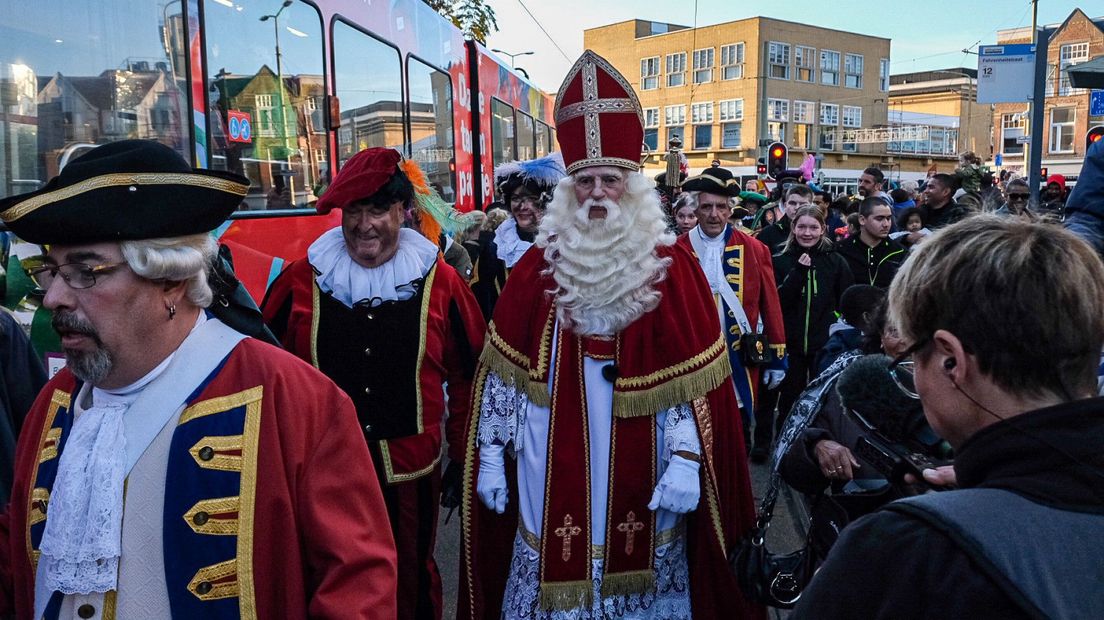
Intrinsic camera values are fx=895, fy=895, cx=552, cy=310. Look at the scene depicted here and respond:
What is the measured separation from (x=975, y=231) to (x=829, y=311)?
542 centimetres

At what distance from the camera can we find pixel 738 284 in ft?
18.0

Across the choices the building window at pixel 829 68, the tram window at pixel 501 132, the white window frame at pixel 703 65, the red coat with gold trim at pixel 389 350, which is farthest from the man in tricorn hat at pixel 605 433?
the building window at pixel 829 68

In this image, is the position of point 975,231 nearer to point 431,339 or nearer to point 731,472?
point 731,472

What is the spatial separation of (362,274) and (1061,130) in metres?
57.7

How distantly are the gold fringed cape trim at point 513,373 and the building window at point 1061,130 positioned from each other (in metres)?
56.8

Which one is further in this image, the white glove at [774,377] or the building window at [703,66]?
the building window at [703,66]

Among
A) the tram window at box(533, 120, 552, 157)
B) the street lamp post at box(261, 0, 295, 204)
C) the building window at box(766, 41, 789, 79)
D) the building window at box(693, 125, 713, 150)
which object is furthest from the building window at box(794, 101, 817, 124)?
the street lamp post at box(261, 0, 295, 204)

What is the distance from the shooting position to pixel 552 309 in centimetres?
315

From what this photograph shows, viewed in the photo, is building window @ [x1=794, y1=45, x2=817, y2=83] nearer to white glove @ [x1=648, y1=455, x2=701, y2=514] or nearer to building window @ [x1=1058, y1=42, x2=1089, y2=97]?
building window @ [x1=1058, y1=42, x2=1089, y2=97]

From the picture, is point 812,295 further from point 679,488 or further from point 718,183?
point 679,488

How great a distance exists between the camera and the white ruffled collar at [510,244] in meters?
5.64

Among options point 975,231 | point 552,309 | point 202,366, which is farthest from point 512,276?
point 975,231

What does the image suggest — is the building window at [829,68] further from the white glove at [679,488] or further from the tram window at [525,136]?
the white glove at [679,488]

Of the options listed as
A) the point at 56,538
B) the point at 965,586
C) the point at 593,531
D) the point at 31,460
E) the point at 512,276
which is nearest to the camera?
the point at 965,586
